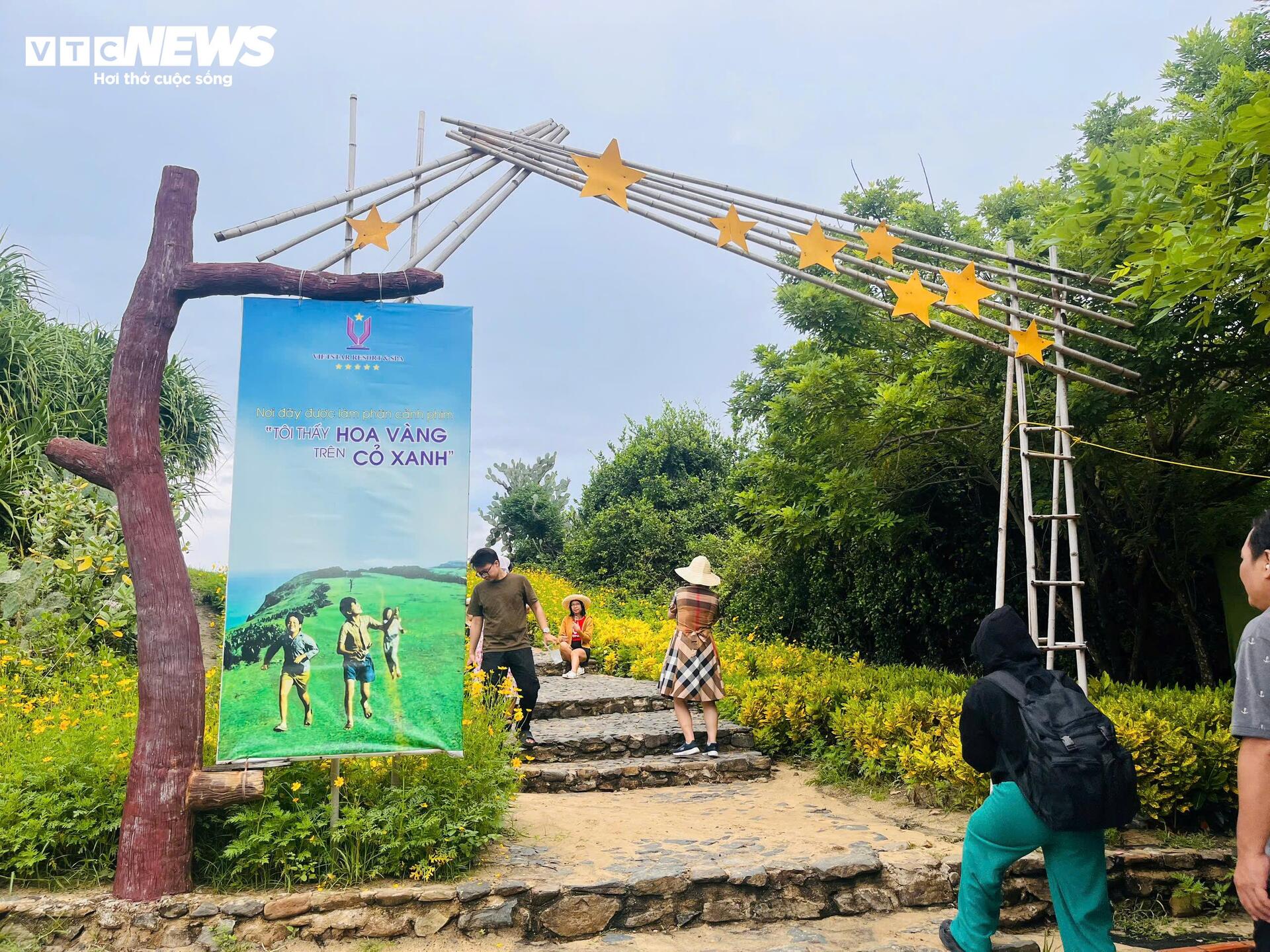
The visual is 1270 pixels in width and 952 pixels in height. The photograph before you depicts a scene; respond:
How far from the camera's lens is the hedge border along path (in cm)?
508

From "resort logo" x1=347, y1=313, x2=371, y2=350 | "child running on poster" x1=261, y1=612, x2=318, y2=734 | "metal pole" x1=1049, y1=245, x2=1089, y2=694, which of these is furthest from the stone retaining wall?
"resort logo" x1=347, y1=313, x2=371, y2=350

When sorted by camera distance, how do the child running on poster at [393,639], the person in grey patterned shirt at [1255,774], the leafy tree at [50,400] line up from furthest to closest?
the leafy tree at [50,400] < the child running on poster at [393,639] < the person in grey patterned shirt at [1255,774]

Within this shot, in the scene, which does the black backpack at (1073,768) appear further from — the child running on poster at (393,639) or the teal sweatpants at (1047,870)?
the child running on poster at (393,639)

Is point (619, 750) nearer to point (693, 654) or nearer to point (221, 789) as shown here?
point (693, 654)

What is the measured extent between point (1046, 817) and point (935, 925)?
1496mm

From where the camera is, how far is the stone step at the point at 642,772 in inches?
263

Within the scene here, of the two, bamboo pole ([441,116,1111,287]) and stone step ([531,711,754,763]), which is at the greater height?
bamboo pole ([441,116,1111,287])

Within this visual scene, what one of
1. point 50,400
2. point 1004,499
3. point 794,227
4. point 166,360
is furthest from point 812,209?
point 50,400

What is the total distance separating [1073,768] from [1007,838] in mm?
461

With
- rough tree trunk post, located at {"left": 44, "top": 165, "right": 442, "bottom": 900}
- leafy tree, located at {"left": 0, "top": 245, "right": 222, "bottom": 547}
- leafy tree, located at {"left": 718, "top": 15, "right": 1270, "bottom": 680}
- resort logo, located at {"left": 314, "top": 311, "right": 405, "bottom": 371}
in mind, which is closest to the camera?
rough tree trunk post, located at {"left": 44, "top": 165, "right": 442, "bottom": 900}

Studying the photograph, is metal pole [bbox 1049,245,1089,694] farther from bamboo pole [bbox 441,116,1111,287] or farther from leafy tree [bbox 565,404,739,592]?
leafy tree [bbox 565,404,739,592]

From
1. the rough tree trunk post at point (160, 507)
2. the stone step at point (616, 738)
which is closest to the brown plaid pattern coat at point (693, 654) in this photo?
the stone step at point (616, 738)

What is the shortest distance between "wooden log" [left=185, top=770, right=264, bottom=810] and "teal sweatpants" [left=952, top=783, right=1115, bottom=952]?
337 cm

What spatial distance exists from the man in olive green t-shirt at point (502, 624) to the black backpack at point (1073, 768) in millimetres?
4199
